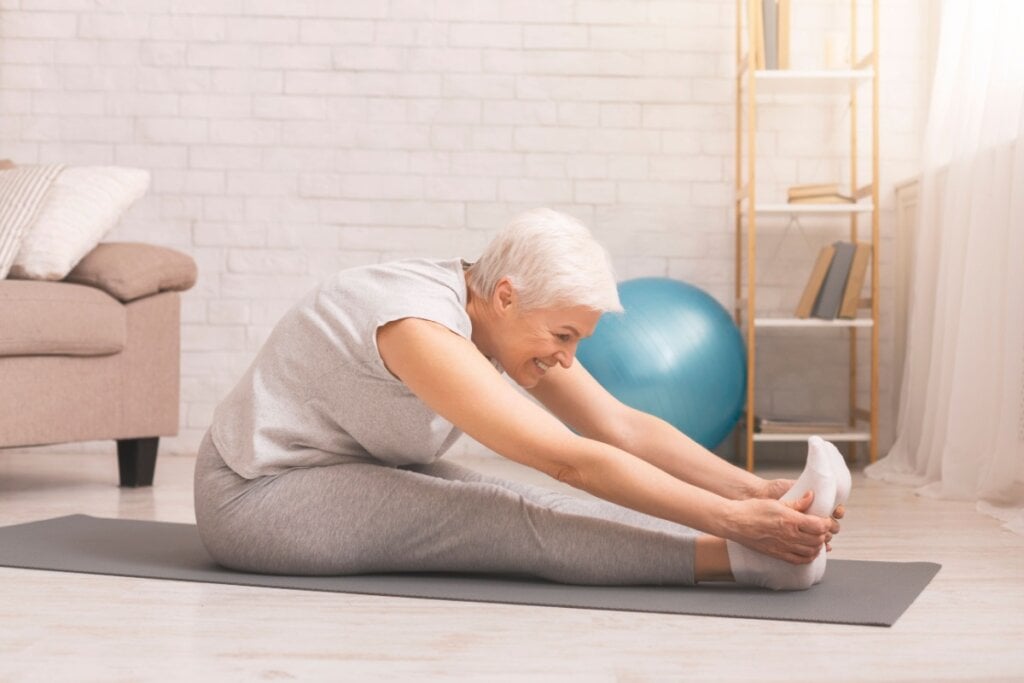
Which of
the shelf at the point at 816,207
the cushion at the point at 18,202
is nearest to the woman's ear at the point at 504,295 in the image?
the cushion at the point at 18,202

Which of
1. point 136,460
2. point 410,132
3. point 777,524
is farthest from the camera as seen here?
point 410,132

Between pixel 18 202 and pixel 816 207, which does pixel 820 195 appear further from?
pixel 18 202

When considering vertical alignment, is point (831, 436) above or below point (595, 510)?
below

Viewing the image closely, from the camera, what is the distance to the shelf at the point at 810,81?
3863mm

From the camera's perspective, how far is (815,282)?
3920mm

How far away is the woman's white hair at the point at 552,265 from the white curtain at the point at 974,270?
1287mm

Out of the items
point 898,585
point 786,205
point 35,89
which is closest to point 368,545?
point 898,585

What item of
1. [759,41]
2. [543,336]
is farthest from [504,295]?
[759,41]

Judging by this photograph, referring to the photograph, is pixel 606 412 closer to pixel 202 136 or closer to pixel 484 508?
pixel 484 508

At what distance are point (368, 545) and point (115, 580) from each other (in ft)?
1.33

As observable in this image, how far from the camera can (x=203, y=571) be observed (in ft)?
6.75

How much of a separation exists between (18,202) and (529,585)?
2.02 metres

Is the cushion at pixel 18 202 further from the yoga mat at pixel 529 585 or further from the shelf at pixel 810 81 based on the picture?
the shelf at pixel 810 81

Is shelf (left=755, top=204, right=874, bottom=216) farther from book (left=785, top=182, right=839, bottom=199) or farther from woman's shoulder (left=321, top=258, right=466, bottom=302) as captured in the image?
woman's shoulder (left=321, top=258, right=466, bottom=302)
